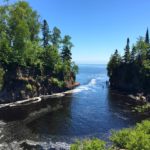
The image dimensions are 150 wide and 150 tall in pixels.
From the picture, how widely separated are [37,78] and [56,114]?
2713 centimetres

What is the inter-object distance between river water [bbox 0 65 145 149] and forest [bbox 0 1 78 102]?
1418 centimetres

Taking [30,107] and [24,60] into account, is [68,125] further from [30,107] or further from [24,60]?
[24,60]

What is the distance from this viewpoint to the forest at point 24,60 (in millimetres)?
80125

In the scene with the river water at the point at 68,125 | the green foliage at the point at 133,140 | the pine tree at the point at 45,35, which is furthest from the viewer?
the pine tree at the point at 45,35

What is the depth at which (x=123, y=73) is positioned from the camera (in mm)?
112250

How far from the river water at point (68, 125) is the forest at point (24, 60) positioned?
46.5 feet

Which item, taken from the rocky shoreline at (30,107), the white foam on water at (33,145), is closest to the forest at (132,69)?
the rocky shoreline at (30,107)

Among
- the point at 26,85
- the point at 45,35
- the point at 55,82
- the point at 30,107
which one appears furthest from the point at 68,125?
the point at 45,35

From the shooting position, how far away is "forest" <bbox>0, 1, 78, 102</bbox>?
263 feet

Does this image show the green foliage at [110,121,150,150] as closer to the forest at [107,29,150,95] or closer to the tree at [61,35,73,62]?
the forest at [107,29,150,95]

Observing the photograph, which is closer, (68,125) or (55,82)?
(68,125)

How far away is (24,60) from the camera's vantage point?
8688 cm

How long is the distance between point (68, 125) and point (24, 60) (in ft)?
123

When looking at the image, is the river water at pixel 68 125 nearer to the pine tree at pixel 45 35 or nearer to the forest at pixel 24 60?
the forest at pixel 24 60
